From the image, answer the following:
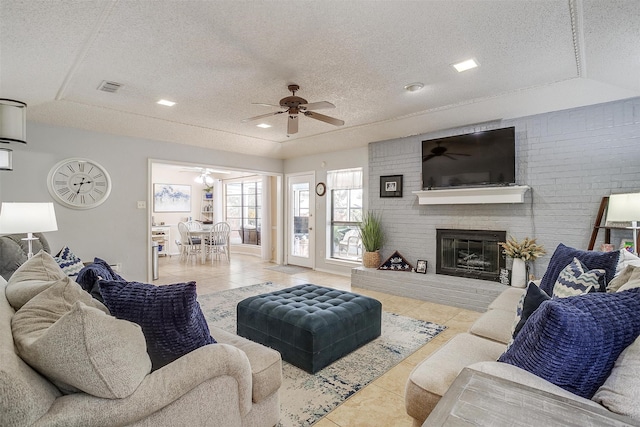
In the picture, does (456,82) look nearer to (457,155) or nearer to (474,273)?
→ (457,155)

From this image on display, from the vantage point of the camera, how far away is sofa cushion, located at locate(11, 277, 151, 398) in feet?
3.11

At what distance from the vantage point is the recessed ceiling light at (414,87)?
129 inches

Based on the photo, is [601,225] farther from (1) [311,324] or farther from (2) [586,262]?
(1) [311,324]

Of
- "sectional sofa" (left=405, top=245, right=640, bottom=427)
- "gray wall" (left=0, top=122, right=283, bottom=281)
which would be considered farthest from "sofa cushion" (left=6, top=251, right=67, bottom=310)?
"gray wall" (left=0, top=122, right=283, bottom=281)

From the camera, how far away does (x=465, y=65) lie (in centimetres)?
284

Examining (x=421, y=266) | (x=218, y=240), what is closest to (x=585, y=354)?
(x=421, y=266)

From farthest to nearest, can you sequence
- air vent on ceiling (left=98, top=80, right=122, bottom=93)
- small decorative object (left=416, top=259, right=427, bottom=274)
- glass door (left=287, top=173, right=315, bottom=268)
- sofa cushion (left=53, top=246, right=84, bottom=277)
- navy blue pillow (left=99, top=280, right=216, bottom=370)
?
glass door (left=287, top=173, right=315, bottom=268) → small decorative object (left=416, top=259, right=427, bottom=274) → air vent on ceiling (left=98, top=80, right=122, bottom=93) → sofa cushion (left=53, top=246, right=84, bottom=277) → navy blue pillow (left=99, top=280, right=216, bottom=370)

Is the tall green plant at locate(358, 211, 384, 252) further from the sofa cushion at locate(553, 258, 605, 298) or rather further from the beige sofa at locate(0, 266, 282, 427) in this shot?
the beige sofa at locate(0, 266, 282, 427)

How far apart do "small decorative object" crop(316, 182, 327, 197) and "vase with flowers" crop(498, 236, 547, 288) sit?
341 cm

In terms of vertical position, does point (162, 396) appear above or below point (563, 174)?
below

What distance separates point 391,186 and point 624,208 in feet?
9.38

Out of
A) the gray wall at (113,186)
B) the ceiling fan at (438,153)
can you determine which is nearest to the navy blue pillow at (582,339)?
the ceiling fan at (438,153)

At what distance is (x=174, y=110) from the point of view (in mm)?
4105

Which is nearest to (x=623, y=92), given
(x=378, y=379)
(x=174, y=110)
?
(x=378, y=379)
